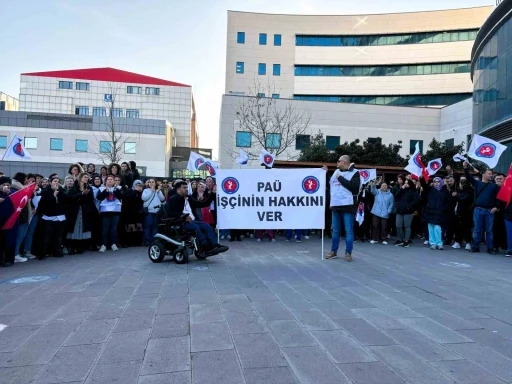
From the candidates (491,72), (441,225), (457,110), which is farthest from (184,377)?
(457,110)

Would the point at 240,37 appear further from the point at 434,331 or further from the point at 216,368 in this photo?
the point at 216,368

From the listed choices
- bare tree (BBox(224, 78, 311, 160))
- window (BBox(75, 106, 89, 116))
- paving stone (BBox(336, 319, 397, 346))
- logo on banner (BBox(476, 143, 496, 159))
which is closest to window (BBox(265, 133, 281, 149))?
bare tree (BBox(224, 78, 311, 160))

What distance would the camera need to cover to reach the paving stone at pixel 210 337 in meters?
4.10

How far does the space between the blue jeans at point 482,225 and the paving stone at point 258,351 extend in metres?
9.27

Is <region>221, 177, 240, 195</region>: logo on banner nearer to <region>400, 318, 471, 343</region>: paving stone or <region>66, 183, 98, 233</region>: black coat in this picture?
<region>66, 183, 98, 233</region>: black coat

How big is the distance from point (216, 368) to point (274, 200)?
20.3ft

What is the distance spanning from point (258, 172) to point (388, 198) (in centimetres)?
584

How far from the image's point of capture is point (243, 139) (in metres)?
44.3

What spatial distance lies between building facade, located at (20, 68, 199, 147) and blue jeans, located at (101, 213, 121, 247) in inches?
2547

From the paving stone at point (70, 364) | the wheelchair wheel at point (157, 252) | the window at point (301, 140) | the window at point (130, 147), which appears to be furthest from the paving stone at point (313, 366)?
the window at point (130, 147)

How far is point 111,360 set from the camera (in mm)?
3834

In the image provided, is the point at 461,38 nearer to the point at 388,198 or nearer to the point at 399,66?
the point at 399,66

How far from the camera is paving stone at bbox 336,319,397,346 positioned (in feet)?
14.0

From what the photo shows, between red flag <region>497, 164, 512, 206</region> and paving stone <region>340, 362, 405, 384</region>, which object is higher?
red flag <region>497, 164, 512, 206</region>
